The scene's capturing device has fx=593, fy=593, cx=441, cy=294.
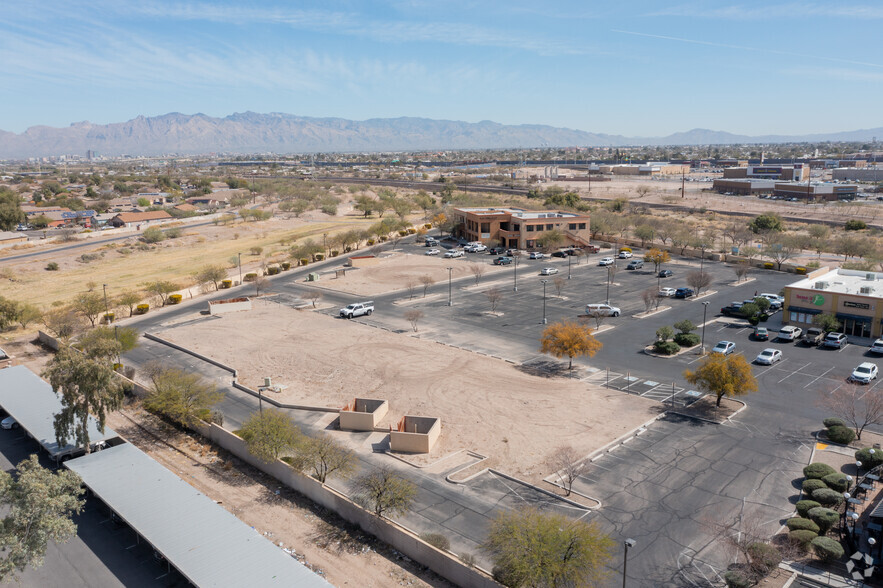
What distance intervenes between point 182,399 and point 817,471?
2935cm

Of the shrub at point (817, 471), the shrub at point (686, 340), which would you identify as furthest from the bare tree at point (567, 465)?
the shrub at point (686, 340)

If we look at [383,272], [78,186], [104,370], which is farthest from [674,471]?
[78,186]

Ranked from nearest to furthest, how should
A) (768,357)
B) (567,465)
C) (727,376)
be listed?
(567,465), (727,376), (768,357)

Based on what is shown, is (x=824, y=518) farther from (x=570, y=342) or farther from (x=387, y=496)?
(x=570, y=342)

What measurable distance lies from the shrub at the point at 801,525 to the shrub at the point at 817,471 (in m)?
3.42

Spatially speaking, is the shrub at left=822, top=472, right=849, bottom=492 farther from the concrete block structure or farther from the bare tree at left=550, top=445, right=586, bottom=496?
the concrete block structure

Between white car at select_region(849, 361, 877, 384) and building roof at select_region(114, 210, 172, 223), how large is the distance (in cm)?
11774

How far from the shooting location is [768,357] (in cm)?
3819

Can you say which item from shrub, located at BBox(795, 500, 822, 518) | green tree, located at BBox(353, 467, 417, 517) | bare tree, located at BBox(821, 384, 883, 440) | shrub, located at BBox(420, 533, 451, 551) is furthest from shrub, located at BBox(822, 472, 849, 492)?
green tree, located at BBox(353, 467, 417, 517)

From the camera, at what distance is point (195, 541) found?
65.5 ft

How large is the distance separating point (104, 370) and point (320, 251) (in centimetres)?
5153

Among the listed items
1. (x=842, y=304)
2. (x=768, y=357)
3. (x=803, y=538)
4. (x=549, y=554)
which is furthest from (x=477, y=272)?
(x=549, y=554)

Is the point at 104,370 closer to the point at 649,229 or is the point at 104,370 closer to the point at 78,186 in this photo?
the point at 649,229

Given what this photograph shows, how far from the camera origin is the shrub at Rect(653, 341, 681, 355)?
4028cm
